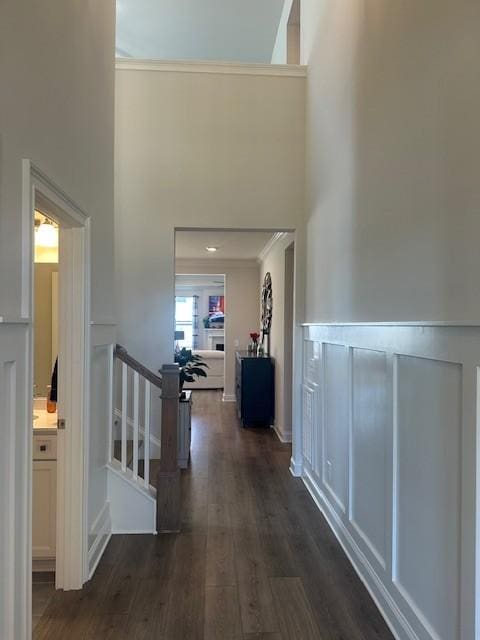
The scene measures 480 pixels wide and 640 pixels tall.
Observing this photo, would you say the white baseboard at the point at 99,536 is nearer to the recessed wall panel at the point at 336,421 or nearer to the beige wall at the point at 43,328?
the beige wall at the point at 43,328

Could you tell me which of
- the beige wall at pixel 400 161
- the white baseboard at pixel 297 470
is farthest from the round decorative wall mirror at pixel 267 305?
the beige wall at pixel 400 161

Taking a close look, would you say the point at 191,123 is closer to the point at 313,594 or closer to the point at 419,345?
the point at 419,345

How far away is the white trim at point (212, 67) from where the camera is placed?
3932 mm

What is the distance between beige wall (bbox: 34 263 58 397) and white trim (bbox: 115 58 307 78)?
2092 millimetres

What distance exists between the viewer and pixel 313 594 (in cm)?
225

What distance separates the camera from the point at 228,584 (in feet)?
7.66

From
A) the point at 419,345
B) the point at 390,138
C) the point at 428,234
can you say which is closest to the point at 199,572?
the point at 419,345

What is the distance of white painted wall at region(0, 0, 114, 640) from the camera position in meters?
1.37

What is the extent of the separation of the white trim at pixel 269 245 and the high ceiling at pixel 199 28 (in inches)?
110

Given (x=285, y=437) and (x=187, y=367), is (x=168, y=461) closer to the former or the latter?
(x=187, y=367)

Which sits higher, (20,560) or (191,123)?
(191,123)

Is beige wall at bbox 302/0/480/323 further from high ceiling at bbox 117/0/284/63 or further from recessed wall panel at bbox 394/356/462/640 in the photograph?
high ceiling at bbox 117/0/284/63

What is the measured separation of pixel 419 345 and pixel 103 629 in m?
1.85

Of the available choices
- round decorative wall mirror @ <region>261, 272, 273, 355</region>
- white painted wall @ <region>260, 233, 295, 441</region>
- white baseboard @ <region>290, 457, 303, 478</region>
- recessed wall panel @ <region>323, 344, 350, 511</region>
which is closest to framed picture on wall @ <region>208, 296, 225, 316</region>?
round decorative wall mirror @ <region>261, 272, 273, 355</region>
